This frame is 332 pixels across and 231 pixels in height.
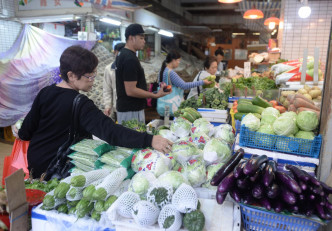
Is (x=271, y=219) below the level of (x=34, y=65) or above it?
below

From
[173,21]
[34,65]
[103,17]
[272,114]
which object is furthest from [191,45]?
[272,114]

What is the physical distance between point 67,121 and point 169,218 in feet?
3.87

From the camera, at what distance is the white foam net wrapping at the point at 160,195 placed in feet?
4.46

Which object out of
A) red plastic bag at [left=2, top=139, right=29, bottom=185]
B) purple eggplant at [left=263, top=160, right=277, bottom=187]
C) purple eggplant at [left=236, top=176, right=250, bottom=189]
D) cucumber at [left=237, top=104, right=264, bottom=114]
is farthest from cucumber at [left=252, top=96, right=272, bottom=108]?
red plastic bag at [left=2, top=139, right=29, bottom=185]

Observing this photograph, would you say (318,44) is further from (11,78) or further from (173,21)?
(173,21)

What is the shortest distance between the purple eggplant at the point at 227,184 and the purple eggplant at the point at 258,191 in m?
0.11

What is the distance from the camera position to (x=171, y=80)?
4.97 metres

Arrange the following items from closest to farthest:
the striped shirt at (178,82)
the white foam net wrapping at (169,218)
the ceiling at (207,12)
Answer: the white foam net wrapping at (169,218), the striped shirt at (178,82), the ceiling at (207,12)

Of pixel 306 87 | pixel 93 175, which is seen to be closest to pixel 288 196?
pixel 93 175

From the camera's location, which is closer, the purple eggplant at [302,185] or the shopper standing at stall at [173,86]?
the purple eggplant at [302,185]

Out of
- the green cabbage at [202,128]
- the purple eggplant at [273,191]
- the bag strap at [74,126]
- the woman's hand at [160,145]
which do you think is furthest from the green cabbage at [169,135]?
the purple eggplant at [273,191]

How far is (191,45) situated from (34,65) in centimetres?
1435

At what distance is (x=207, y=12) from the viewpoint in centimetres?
1922

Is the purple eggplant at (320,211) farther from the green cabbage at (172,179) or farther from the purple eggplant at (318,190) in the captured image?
the green cabbage at (172,179)
